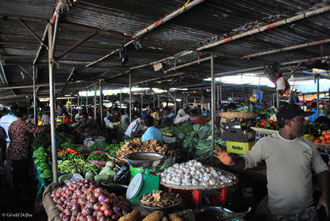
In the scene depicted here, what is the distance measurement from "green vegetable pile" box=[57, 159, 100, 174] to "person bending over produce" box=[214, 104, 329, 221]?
2.77 meters

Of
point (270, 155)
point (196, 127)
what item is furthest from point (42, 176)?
point (196, 127)

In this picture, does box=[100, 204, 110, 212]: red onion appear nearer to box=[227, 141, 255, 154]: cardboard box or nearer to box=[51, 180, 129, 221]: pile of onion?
box=[51, 180, 129, 221]: pile of onion

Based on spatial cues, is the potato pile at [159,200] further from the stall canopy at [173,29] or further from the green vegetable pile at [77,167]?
the stall canopy at [173,29]

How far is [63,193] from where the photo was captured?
114 inches

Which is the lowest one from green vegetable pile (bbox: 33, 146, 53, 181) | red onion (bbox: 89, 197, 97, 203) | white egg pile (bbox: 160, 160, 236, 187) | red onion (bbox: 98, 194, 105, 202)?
green vegetable pile (bbox: 33, 146, 53, 181)

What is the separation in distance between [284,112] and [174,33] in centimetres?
204

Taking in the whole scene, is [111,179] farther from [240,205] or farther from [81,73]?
[81,73]

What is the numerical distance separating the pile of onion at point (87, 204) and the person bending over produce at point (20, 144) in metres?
3.20

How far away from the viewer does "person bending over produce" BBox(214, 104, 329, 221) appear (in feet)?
8.07

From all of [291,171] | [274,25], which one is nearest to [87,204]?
[291,171]

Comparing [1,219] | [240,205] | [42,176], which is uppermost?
[42,176]

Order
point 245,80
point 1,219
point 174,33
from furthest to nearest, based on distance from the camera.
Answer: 1. point 245,80
2. point 1,219
3. point 174,33

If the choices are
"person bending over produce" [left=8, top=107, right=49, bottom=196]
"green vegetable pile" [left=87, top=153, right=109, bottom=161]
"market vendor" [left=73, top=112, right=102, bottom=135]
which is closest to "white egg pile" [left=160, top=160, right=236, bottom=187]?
"green vegetable pile" [left=87, top=153, right=109, bottom=161]

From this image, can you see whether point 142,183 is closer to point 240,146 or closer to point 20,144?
point 240,146
